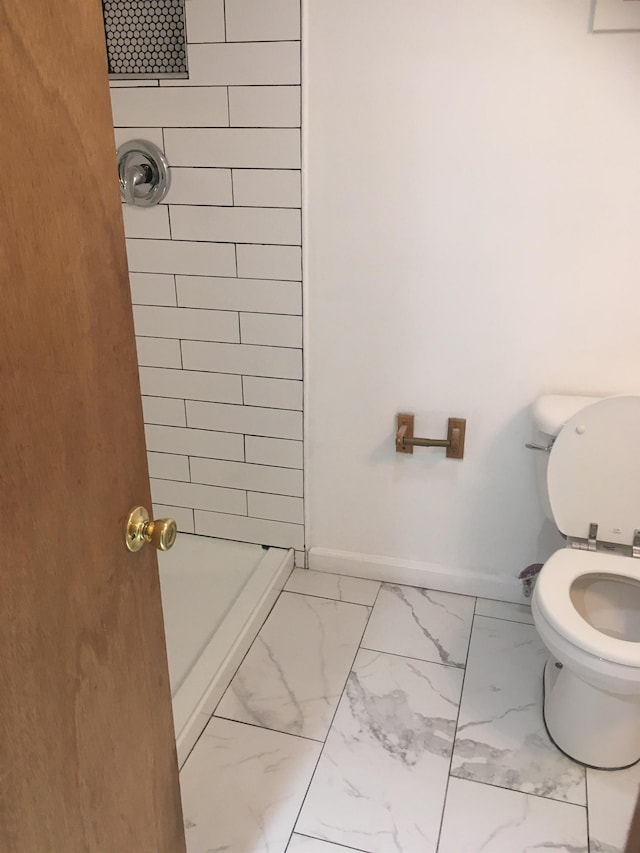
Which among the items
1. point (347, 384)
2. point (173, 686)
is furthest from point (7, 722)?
point (347, 384)

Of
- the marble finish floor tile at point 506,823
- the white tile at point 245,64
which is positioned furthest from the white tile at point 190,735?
the white tile at point 245,64

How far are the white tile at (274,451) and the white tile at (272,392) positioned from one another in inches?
4.8

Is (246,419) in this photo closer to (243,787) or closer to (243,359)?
(243,359)

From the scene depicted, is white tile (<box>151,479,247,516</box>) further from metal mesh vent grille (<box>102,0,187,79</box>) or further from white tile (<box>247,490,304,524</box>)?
metal mesh vent grille (<box>102,0,187,79</box>)

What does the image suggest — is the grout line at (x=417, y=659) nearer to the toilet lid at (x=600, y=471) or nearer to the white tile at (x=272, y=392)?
the toilet lid at (x=600, y=471)

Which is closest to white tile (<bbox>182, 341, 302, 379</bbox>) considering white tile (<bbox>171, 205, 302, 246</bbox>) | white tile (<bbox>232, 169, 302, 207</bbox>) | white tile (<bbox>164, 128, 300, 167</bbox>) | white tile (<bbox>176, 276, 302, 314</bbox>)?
white tile (<bbox>176, 276, 302, 314</bbox>)

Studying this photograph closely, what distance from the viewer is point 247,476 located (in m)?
2.29

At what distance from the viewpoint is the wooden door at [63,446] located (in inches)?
26.2

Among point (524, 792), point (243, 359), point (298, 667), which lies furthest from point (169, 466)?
point (524, 792)

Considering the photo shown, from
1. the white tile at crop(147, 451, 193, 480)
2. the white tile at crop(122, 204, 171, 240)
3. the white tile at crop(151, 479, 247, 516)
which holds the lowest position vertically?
the white tile at crop(151, 479, 247, 516)

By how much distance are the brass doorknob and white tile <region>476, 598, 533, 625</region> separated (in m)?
1.46

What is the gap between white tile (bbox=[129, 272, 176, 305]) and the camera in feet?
6.91

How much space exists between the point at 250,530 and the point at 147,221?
106 cm

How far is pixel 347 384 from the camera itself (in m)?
2.10
